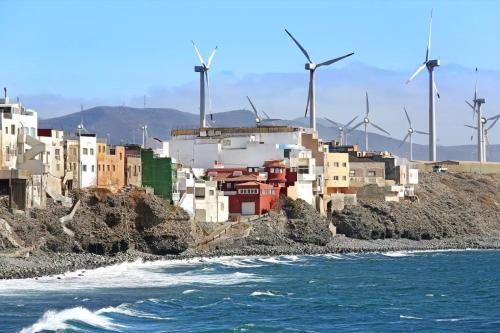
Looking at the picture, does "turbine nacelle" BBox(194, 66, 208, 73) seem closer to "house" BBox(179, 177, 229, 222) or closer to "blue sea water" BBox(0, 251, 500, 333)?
"house" BBox(179, 177, 229, 222)

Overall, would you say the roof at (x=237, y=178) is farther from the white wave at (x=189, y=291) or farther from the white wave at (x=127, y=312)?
the white wave at (x=127, y=312)

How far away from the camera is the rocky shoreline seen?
86.4 meters

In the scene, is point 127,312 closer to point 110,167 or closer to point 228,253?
point 228,253

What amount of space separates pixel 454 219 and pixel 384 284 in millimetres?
70509

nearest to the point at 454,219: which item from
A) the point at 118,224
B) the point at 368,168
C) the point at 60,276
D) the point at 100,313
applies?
the point at 368,168

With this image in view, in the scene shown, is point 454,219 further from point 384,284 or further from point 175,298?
point 175,298

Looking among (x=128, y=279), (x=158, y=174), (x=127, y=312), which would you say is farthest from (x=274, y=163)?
(x=127, y=312)

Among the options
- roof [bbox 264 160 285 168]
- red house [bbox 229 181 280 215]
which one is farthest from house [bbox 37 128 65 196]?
roof [bbox 264 160 285 168]

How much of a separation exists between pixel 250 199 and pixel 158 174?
42.2ft

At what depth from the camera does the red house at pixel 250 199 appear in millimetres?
124875

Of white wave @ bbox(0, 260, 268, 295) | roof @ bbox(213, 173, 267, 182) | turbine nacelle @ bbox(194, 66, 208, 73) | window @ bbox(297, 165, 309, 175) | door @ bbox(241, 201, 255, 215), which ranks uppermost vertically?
turbine nacelle @ bbox(194, 66, 208, 73)

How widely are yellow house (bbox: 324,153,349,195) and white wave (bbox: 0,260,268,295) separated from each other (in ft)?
153

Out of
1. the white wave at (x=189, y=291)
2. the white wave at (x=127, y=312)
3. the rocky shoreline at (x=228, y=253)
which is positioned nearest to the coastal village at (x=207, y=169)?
the rocky shoreline at (x=228, y=253)

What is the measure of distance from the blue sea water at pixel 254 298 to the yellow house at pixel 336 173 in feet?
118
